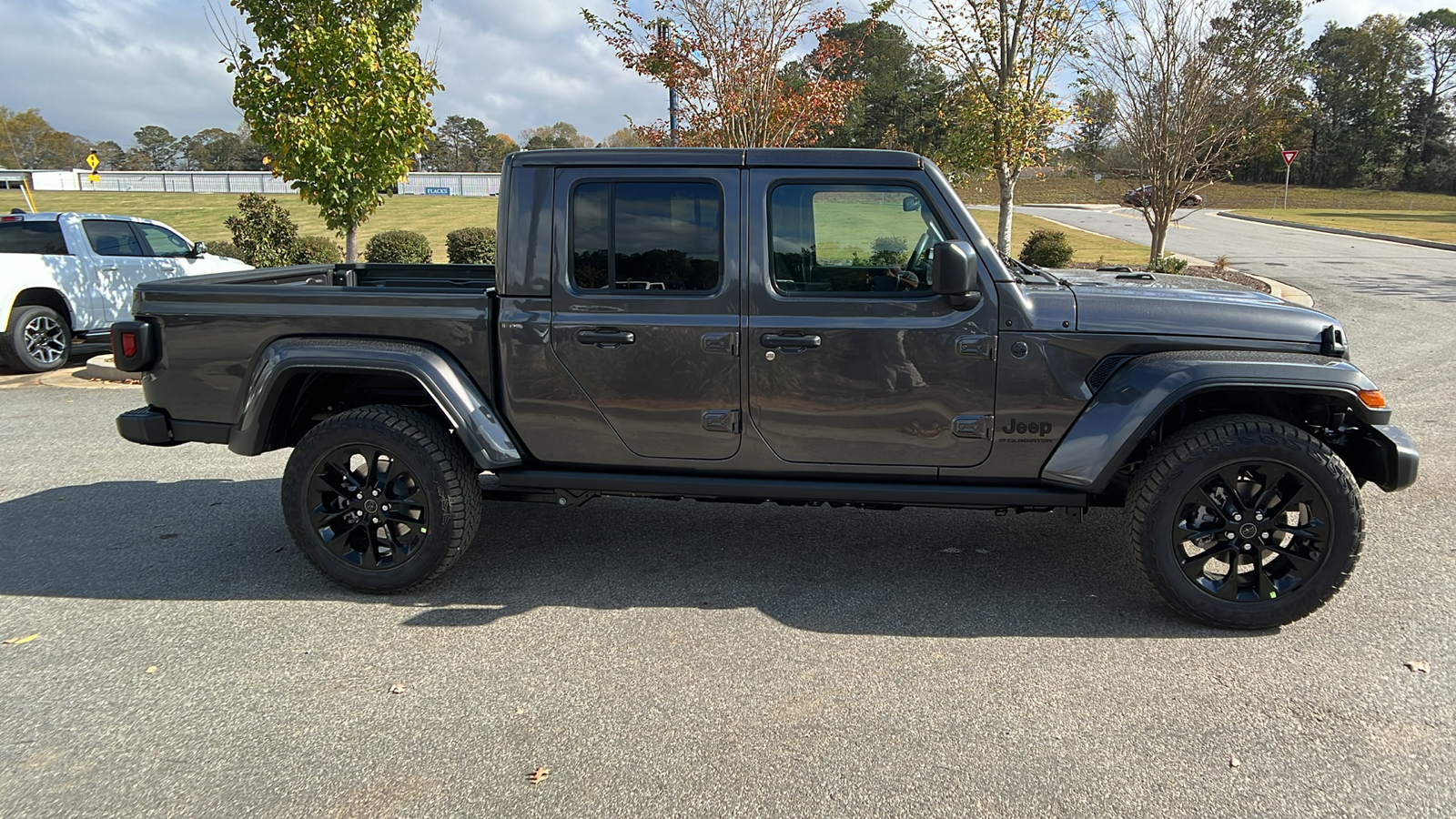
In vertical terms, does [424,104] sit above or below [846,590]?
above

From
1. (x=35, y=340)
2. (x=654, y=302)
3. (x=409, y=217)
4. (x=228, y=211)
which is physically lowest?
(x=35, y=340)

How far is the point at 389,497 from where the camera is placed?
4176 mm

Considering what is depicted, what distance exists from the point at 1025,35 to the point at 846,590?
10377 millimetres

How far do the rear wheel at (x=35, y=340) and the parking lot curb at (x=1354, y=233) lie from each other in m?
29.0

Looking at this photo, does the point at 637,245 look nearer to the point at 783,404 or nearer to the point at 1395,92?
the point at 783,404

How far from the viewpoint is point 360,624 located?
3.94 meters

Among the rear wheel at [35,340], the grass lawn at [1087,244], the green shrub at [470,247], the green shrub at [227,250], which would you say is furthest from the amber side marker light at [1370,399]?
the green shrub at [227,250]

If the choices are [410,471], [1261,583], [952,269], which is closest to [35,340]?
[410,471]

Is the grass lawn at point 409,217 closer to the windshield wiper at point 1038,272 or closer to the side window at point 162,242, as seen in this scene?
the windshield wiper at point 1038,272

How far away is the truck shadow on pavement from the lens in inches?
158

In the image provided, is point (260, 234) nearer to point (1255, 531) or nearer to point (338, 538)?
point (338, 538)

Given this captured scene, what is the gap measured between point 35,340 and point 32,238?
1158mm

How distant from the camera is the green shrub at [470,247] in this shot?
17.2m

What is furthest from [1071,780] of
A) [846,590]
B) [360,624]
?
[360,624]
